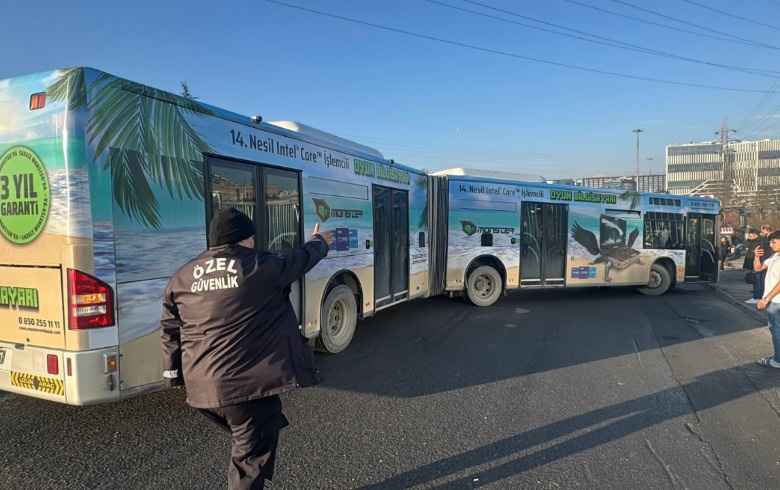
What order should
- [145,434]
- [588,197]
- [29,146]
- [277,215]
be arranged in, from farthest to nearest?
[588,197] → [277,215] → [145,434] → [29,146]

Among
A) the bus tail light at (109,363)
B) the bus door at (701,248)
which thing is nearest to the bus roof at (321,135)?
the bus tail light at (109,363)

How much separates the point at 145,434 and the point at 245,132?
9.69 ft

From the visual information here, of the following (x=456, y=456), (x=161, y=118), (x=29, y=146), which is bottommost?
(x=456, y=456)

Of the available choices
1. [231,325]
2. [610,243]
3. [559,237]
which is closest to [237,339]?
[231,325]

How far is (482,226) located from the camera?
10.6 meters

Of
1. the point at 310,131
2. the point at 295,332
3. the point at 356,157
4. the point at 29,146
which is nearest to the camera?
the point at 295,332

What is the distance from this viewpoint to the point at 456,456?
367cm

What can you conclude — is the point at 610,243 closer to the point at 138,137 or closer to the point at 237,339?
the point at 138,137

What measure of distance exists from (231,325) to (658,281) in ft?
44.2

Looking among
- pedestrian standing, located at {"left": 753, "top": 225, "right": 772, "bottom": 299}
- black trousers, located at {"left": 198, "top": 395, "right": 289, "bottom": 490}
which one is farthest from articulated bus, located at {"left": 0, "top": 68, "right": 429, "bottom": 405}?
pedestrian standing, located at {"left": 753, "top": 225, "right": 772, "bottom": 299}

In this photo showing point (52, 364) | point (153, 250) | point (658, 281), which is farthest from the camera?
point (658, 281)

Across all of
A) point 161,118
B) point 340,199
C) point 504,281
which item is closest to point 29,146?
point 161,118

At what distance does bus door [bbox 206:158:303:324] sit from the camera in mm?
4414

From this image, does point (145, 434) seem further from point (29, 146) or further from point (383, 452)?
point (29, 146)
